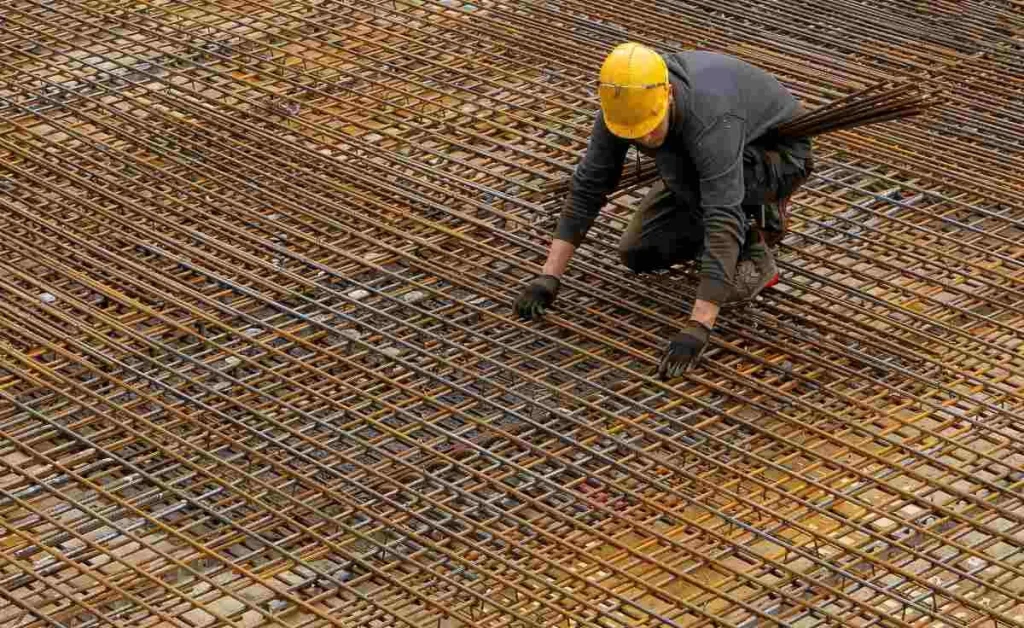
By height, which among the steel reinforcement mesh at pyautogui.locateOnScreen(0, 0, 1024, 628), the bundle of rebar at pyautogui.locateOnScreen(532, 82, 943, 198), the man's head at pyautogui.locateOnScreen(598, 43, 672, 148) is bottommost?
the steel reinforcement mesh at pyautogui.locateOnScreen(0, 0, 1024, 628)

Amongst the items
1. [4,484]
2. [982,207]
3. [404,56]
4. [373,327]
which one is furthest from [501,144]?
[4,484]

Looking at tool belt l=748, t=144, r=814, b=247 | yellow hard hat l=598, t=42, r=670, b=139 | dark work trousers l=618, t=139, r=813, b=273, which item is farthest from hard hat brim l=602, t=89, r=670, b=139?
tool belt l=748, t=144, r=814, b=247

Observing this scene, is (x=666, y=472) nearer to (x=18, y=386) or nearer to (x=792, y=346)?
(x=792, y=346)

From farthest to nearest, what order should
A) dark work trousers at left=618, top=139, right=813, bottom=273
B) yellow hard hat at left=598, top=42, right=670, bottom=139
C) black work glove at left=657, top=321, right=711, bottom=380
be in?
dark work trousers at left=618, top=139, right=813, bottom=273, black work glove at left=657, top=321, right=711, bottom=380, yellow hard hat at left=598, top=42, right=670, bottom=139

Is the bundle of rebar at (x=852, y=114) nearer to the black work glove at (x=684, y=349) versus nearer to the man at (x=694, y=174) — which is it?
the man at (x=694, y=174)

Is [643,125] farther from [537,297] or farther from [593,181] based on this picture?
[537,297]

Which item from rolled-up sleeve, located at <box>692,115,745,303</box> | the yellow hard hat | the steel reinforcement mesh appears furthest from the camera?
rolled-up sleeve, located at <box>692,115,745,303</box>

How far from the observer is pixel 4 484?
426 centimetres

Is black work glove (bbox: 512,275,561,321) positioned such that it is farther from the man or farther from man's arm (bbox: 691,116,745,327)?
man's arm (bbox: 691,116,745,327)

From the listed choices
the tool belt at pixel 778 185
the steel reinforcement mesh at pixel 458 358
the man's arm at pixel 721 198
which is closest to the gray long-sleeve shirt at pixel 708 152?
the man's arm at pixel 721 198

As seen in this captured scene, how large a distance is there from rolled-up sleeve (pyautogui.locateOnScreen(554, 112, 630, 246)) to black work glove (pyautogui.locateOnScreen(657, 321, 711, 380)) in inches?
18.0

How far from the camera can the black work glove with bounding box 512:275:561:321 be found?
487 cm

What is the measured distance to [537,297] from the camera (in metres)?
4.87

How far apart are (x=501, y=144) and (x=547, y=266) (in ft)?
3.85
